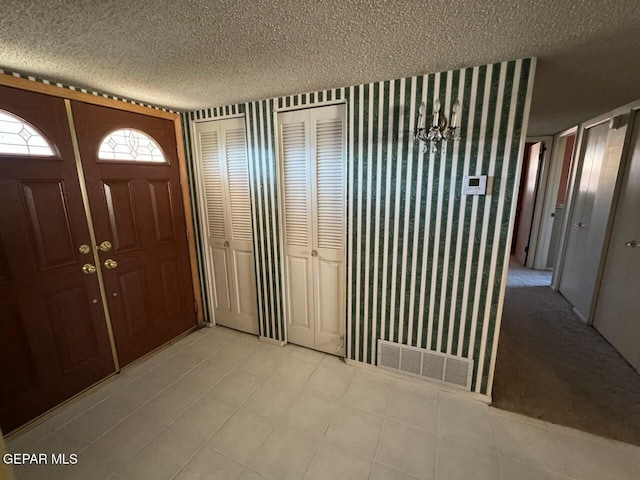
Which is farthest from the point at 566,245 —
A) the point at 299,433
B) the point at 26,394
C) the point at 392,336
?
the point at 26,394

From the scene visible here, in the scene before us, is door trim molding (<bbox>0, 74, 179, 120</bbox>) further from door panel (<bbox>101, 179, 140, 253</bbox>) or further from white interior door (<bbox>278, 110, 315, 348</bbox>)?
white interior door (<bbox>278, 110, 315, 348</bbox>)

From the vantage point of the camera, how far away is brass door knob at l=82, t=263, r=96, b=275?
196 centimetres

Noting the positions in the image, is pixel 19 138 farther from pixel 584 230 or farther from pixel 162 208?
pixel 584 230

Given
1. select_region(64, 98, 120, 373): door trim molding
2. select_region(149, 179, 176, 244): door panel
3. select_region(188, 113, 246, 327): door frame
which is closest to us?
select_region(64, 98, 120, 373): door trim molding

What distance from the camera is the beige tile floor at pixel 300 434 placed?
1.46m

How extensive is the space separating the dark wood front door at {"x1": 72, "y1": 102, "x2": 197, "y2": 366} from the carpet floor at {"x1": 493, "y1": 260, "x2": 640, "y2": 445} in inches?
111

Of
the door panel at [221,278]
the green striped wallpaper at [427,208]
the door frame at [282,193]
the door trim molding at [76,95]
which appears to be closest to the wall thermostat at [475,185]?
the green striped wallpaper at [427,208]

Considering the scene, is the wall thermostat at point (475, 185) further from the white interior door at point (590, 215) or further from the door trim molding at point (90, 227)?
the door trim molding at point (90, 227)

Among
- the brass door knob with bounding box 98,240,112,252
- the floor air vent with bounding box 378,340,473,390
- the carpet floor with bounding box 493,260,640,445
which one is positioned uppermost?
the brass door knob with bounding box 98,240,112,252

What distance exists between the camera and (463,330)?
188 centimetres

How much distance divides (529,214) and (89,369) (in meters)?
6.06

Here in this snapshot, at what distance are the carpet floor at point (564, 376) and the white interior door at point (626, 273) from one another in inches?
6.0

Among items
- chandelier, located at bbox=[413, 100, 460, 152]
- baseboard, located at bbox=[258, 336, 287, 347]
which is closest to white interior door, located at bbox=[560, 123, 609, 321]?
chandelier, located at bbox=[413, 100, 460, 152]

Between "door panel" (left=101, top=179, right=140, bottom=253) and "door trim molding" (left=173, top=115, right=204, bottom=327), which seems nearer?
"door panel" (left=101, top=179, right=140, bottom=253)
